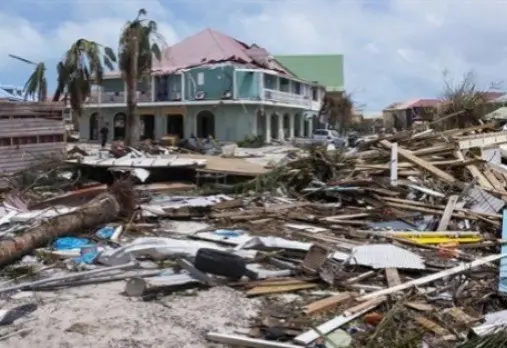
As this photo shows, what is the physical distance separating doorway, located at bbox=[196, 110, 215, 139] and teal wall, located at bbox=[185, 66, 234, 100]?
1.61m

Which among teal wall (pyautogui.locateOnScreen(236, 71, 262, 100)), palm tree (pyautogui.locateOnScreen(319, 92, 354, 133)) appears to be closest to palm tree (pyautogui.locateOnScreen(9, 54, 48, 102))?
teal wall (pyautogui.locateOnScreen(236, 71, 262, 100))

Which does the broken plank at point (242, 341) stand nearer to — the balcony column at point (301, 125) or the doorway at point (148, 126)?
the doorway at point (148, 126)

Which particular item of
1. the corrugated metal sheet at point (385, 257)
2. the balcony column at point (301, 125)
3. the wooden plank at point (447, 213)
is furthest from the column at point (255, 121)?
the corrugated metal sheet at point (385, 257)

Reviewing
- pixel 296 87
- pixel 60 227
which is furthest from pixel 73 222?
pixel 296 87

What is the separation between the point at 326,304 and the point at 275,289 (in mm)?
680

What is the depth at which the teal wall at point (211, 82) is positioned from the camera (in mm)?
40688

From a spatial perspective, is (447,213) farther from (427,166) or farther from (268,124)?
(268,124)

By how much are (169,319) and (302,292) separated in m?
1.51

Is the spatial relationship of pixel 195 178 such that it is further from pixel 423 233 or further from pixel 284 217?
pixel 423 233

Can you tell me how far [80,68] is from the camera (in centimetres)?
3112

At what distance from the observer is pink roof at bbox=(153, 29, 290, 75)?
42500 millimetres

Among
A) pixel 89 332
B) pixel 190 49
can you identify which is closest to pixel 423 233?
pixel 89 332

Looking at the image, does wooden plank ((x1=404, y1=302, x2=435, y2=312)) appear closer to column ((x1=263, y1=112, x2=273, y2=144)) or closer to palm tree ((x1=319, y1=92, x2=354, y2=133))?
column ((x1=263, y1=112, x2=273, y2=144))

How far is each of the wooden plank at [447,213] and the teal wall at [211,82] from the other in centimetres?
3118
